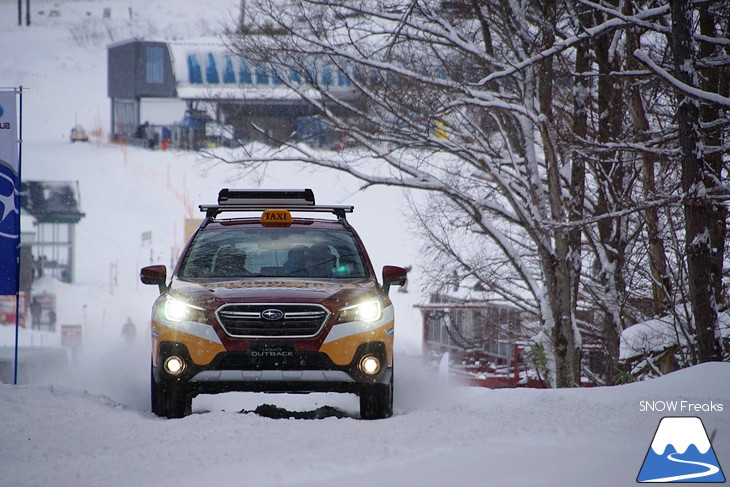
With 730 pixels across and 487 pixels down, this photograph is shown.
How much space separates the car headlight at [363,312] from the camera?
756cm

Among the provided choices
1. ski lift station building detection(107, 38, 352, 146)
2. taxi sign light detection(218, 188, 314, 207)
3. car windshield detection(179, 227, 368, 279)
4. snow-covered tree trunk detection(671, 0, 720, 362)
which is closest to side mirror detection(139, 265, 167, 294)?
car windshield detection(179, 227, 368, 279)

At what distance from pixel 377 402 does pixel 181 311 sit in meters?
1.72

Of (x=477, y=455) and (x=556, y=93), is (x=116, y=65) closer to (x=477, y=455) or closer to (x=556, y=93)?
(x=556, y=93)

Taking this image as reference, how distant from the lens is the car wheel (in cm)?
754

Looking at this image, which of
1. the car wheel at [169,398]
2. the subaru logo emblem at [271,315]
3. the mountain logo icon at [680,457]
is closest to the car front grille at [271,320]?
the subaru logo emblem at [271,315]

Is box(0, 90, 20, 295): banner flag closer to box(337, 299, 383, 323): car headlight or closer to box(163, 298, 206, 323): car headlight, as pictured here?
box(163, 298, 206, 323): car headlight

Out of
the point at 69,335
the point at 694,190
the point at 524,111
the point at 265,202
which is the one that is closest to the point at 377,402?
the point at 265,202

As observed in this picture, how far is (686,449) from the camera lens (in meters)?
5.14

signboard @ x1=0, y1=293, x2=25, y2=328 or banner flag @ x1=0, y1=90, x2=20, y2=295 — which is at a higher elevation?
banner flag @ x1=0, y1=90, x2=20, y2=295

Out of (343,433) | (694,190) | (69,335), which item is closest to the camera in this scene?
(343,433)

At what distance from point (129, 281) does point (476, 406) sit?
140 feet

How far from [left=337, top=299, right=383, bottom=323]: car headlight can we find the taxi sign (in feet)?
4.85

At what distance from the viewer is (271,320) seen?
7453 millimetres

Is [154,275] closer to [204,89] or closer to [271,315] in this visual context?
[271,315]
